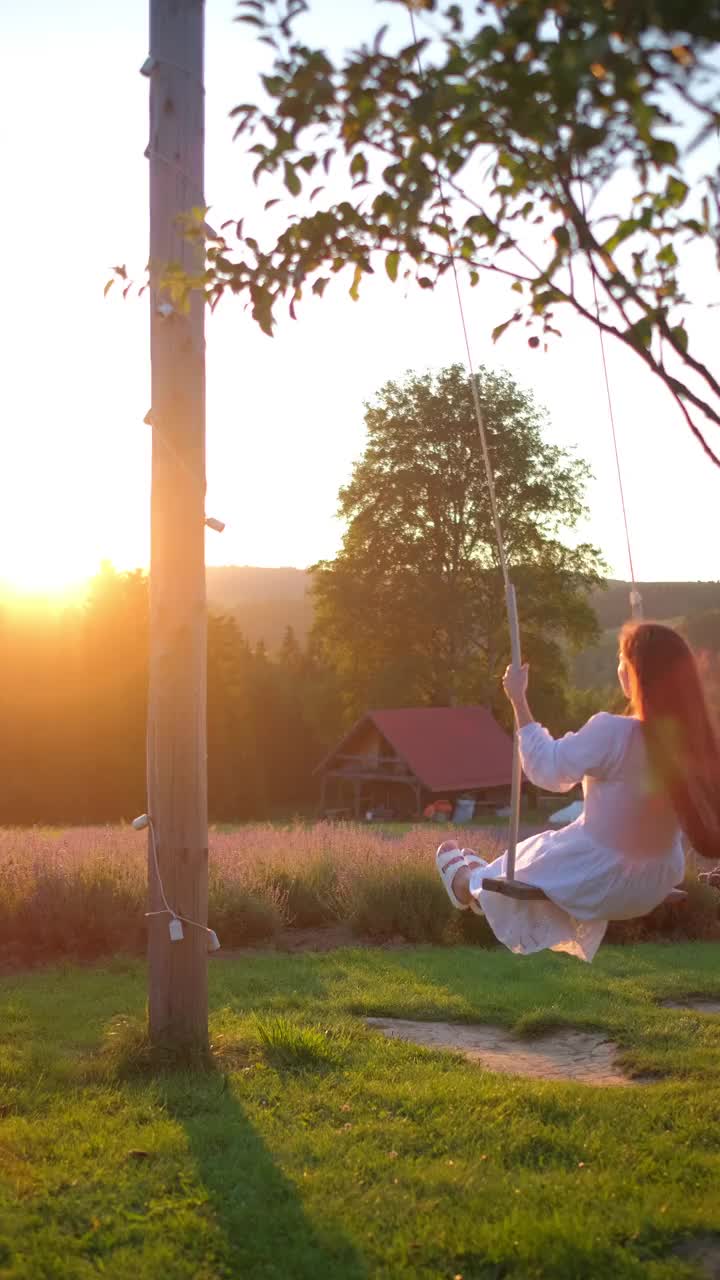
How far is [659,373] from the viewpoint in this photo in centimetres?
351

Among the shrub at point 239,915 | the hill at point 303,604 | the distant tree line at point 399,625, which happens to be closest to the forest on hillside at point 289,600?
the hill at point 303,604

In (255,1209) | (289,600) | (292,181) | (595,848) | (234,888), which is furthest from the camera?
(289,600)

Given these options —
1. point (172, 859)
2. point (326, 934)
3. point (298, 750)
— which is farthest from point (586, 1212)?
point (298, 750)

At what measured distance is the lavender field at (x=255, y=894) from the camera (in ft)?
32.4

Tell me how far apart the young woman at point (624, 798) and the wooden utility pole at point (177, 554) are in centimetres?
136

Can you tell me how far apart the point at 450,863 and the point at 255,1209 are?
94.5 inches

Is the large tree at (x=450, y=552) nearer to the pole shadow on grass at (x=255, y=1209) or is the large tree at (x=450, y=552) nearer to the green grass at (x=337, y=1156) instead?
the green grass at (x=337, y=1156)

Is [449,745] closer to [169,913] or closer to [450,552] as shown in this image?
[450,552]

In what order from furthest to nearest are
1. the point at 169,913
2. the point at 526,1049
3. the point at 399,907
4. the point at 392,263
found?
the point at 399,907
the point at 526,1049
the point at 169,913
the point at 392,263

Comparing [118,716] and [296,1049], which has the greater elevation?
[118,716]

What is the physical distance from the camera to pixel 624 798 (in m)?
5.50

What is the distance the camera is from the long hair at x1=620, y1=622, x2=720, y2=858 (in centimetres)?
524

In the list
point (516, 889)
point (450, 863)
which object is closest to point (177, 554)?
point (450, 863)

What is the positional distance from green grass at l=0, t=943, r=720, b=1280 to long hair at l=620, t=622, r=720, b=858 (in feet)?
4.25
